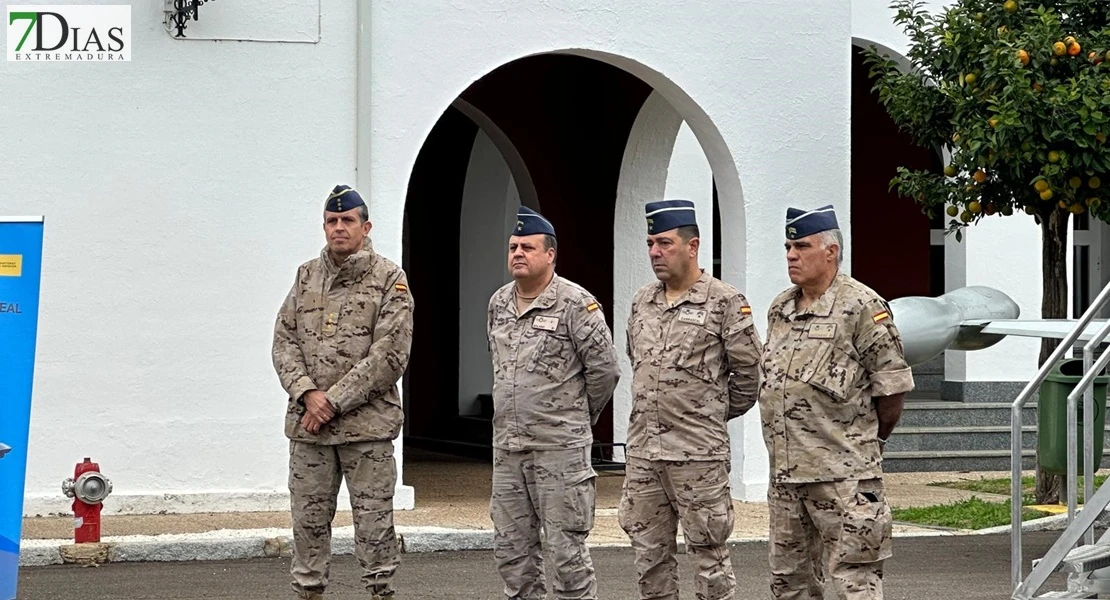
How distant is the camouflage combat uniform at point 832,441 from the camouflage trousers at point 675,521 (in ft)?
1.17

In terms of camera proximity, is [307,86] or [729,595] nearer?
[729,595]

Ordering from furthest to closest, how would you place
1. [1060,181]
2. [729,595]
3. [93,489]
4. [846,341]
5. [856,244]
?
1. [856,244]
2. [1060,181]
3. [93,489]
4. [729,595]
5. [846,341]

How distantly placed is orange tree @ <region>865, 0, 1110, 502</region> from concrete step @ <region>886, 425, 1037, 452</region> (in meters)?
2.44

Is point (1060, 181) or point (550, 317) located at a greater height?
point (1060, 181)

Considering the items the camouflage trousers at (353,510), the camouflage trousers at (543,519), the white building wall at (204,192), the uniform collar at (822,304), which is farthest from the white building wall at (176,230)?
the uniform collar at (822,304)

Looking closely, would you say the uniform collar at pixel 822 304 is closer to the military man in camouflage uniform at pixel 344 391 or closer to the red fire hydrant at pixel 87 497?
the military man in camouflage uniform at pixel 344 391

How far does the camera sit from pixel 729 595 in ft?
21.7

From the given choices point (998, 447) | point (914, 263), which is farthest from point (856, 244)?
point (998, 447)

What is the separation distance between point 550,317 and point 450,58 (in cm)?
453

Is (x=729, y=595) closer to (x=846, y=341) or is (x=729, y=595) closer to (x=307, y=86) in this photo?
(x=846, y=341)

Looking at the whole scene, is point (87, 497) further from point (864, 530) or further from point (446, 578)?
point (864, 530)

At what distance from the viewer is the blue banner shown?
6766mm

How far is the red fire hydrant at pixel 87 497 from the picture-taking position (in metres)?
9.23

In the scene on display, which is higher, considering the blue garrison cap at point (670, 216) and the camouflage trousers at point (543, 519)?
the blue garrison cap at point (670, 216)
